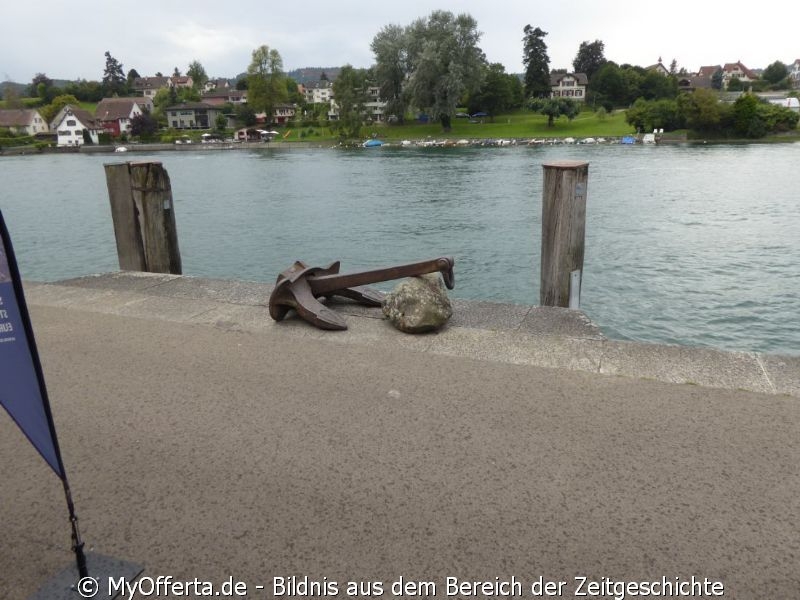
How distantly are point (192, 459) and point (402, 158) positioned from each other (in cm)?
5455

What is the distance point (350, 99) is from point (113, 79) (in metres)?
107

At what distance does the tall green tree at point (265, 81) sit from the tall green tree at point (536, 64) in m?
42.9

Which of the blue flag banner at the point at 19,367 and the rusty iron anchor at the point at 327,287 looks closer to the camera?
the blue flag banner at the point at 19,367

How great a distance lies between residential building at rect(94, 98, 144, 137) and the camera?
411 ft

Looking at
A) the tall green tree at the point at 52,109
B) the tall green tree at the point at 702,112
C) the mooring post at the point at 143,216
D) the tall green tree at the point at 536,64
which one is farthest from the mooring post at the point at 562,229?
the tall green tree at the point at 52,109

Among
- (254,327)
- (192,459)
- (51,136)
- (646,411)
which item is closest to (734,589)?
(646,411)

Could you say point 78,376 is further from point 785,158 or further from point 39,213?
point 785,158

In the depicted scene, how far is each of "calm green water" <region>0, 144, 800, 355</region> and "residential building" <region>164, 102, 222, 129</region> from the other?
9780 cm

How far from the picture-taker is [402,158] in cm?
5644

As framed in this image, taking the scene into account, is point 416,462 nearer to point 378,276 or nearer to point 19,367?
point 19,367

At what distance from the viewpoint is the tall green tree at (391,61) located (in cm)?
7650

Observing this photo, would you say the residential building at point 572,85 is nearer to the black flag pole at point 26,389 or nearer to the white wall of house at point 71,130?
the white wall of house at point 71,130

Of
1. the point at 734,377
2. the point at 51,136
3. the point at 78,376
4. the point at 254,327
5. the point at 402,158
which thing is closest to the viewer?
the point at 734,377

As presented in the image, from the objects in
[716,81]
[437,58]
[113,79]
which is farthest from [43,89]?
[716,81]
